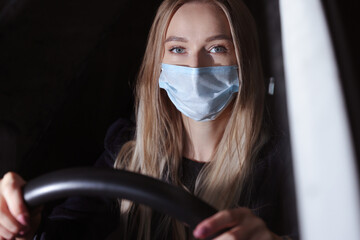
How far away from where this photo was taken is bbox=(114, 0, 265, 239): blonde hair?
0.66m

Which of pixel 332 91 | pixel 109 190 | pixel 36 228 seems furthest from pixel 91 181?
pixel 332 91

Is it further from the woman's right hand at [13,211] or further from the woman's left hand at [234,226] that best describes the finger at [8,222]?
the woman's left hand at [234,226]

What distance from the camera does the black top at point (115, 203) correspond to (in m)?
0.63

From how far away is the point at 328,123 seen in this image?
47 centimetres

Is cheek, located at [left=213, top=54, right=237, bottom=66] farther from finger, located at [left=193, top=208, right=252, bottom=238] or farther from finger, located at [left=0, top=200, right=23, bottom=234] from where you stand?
finger, located at [left=0, top=200, right=23, bottom=234]

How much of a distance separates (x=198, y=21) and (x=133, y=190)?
317mm

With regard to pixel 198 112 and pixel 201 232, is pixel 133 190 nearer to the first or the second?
pixel 201 232

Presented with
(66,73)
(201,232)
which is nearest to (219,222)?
(201,232)

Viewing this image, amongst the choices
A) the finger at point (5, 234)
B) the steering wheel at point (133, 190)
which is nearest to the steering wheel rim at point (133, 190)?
the steering wheel at point (133, 190)

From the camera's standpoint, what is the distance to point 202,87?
26.7 inches

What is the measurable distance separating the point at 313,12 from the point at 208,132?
292 millimetres

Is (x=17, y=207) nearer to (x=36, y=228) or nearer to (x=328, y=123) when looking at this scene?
(x=36, y=228)

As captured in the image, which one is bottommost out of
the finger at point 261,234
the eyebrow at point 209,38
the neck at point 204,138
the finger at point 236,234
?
the finger at point 261,234

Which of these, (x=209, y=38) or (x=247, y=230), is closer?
(x=247, y=230)
